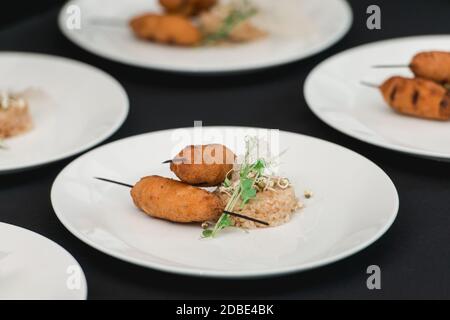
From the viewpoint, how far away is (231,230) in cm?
155

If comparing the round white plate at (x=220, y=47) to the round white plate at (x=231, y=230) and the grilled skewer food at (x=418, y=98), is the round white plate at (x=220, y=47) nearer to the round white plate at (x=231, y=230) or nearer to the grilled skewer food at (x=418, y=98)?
the grilled skewer food at (x=418, y=98)

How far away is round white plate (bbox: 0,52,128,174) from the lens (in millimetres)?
1905

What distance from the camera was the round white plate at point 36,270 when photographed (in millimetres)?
1312

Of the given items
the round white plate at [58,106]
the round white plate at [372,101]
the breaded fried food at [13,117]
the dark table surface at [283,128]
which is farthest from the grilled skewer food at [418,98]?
the breaded fried food at [13,117]

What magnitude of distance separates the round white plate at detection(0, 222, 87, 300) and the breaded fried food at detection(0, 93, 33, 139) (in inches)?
23.1

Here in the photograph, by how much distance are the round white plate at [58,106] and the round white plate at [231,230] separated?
0.14 m

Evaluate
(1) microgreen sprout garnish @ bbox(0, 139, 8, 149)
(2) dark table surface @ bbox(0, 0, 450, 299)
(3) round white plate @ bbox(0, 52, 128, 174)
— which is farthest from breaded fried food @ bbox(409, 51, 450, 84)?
(1) microgreen sprout garnish @ bbox(0, 139, 8, 149)

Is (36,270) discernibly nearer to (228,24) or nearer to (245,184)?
(245,184)

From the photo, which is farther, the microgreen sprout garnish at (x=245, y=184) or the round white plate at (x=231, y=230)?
the microgreen sprout garnish at (x=245, y=184)

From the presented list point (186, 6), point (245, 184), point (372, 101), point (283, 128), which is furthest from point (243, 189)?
point (186, 6)

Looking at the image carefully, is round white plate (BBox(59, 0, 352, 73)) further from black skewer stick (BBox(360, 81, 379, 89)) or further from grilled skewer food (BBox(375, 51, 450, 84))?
grilled skewer food (BBox(375, 51, 450, 84))

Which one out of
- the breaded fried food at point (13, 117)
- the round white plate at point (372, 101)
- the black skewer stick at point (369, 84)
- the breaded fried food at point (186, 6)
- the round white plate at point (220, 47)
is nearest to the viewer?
the round white plate at point (372, 101)

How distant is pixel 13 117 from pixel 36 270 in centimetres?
72

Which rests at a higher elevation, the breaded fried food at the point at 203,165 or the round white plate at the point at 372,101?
the breaded fried food at the point at 203,165
